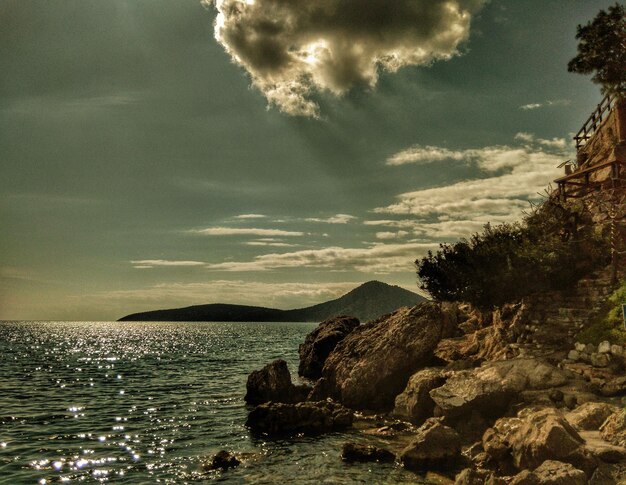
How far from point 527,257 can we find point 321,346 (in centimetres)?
2531

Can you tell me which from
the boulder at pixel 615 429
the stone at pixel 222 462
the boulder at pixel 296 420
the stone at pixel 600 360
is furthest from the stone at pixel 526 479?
the boulder at pixel 296 420

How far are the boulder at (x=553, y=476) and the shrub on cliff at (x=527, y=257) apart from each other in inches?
589

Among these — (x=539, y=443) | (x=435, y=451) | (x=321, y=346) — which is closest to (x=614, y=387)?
(x=539, y=443)

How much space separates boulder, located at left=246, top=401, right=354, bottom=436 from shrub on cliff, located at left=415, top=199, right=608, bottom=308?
12.7 metres

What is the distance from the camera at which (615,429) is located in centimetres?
1490

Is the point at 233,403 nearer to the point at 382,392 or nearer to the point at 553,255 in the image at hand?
the point at 382,392

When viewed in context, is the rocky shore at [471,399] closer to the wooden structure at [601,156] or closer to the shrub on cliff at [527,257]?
the shrub on cliff at [527,257]

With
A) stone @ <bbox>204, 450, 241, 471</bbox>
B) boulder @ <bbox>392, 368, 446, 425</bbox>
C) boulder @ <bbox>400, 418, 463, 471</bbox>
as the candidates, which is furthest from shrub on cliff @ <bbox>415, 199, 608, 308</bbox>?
stone @ <bbox>204, 450, 241, 471</bbox>

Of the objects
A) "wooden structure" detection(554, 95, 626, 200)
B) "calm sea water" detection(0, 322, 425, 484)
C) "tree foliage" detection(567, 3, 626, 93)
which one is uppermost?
"tree foliage" detection(567, 3, 626, 93)

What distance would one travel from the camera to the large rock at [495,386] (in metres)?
19.8

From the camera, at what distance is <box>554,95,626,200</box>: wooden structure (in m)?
29.2

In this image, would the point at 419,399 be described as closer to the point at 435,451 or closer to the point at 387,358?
the point at 387,358

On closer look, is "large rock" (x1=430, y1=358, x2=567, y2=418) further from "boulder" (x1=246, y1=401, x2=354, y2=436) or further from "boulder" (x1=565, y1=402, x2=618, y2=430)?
"boulder" (x1=246, y1=401, x2=354, y2=436)

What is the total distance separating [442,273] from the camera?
37531mm
